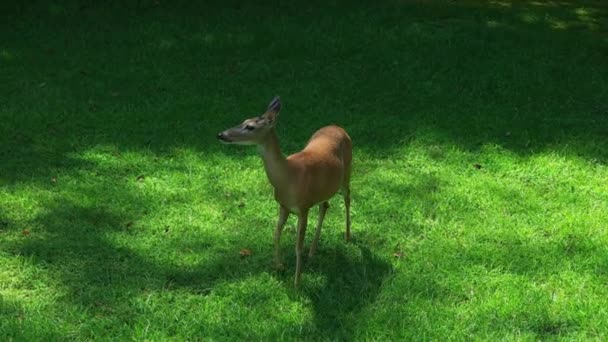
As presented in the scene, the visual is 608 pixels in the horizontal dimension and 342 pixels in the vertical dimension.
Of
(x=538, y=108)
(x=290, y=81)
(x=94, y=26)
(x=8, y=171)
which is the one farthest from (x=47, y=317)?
(x=94, y=26)

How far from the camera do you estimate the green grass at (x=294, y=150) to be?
15.2ft

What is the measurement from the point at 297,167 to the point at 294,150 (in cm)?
255

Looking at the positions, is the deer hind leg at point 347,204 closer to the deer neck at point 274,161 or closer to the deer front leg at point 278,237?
the deer front leg at point 278,237

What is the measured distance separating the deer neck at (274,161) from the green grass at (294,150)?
2.55ft

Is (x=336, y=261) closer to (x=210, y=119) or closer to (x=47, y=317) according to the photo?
(x=47, y=317)

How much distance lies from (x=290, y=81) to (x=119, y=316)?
4978 mm

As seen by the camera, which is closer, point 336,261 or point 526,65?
point 336,261

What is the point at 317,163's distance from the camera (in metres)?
4.72

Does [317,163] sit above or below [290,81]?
above

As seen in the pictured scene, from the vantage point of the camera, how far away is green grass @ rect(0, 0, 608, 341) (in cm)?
464

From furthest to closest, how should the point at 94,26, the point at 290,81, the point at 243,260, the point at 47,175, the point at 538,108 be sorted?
the point at 94,26 < the point at 290,81 < the point at 538,108 < the point at 47,175 < the point at 243,260

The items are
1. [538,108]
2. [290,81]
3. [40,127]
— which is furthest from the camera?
[290,81]

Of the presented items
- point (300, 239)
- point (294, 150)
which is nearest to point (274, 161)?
point (300, 239)

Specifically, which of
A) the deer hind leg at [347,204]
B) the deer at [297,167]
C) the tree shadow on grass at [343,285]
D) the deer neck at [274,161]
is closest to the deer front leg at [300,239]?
the deer at [297,167]
